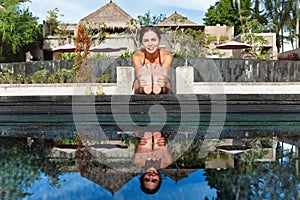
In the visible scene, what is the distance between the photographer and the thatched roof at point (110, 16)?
23.5 m

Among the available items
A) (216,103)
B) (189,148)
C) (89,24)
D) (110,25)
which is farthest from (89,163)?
(110,25)

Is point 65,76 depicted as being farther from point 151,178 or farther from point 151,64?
point 151,178

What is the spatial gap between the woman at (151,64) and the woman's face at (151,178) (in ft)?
12.2

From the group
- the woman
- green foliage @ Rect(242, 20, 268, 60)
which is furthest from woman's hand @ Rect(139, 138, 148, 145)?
green foliage @ Rect(242, 20, 268, 60)

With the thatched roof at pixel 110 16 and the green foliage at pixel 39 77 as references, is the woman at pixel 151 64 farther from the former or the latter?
the thatched roof at pixel 110 16

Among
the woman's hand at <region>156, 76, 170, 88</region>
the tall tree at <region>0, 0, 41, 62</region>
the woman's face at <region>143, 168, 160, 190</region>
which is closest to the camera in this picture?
the woman's face at <region>143, 168, 160, 190</region>

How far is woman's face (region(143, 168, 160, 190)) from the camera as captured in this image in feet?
6.61

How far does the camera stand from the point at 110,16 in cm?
2473

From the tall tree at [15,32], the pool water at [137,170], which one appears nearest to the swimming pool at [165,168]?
the pool water at [137,170]

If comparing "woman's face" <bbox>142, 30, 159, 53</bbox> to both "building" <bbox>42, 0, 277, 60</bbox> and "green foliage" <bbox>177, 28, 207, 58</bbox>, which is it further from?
"green foliage" <bbox>177, 28, 207, 58</bbox>

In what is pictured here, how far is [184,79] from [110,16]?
14573 mm

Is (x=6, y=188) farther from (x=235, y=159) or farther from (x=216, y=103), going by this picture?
(x=216, y=103)

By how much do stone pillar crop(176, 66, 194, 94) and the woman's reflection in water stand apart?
7.34 meters

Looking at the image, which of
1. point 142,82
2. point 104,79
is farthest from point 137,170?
point 104,79
